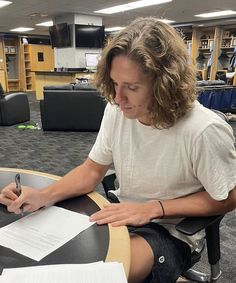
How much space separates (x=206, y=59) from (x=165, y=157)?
35.4ft

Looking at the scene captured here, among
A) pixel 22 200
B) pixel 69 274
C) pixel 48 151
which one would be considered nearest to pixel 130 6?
pixel 48 151

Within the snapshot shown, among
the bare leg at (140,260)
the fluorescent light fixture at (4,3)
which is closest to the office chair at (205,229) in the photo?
the bare leg at (140,260)

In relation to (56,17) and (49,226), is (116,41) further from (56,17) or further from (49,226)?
(56,17)

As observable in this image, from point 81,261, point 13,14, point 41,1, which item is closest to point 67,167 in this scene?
point 81,261

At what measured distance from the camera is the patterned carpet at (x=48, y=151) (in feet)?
7.61

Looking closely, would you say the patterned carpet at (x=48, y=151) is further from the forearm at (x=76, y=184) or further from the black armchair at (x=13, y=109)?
the forearm at (x=76, y=184)

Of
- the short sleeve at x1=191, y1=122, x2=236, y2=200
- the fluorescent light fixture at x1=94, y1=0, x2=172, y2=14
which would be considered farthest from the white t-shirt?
the fluorescent light fixture at x1=94, y1=0, x2=172, y2=14

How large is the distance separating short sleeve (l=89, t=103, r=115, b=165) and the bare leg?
0.36m

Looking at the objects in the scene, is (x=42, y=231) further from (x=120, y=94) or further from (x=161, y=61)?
(x=161, y=61)

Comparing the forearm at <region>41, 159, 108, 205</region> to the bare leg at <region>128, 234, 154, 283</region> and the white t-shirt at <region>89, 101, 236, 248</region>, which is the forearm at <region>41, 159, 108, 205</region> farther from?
the bare leg at <region>128, 234, 154, 283</region>

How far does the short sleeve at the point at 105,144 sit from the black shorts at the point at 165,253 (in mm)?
303

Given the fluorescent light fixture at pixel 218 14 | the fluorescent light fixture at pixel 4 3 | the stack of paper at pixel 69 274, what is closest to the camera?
the stack of paper at pixel 69 274

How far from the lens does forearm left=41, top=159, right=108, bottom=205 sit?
98 centimetres

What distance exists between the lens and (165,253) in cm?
94
